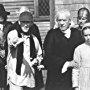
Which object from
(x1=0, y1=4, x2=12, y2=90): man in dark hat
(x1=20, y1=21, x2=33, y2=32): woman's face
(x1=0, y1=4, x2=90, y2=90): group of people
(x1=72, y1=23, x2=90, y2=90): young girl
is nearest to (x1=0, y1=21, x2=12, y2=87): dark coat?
(x1=0, y1=4, x2=12, y2=90): man in dark hat

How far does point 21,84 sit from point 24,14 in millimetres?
1043

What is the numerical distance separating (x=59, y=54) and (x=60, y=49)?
0.25ft

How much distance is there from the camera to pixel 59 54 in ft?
20.8

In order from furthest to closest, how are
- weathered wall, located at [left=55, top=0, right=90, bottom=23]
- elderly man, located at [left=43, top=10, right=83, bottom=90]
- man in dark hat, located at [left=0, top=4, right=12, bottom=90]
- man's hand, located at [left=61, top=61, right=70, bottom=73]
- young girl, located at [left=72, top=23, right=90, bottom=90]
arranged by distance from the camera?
weathered wall, located at [left=55, top=0, right=90, bottom=23] < man in dark hat, located at [left=0, top=4, right=12, bottom=90] < elderly man, located at [left=43, top=10, right=83, bottom=90] < man's hand, located at [left=61, top=61, right=70, bottom=73] < young girl, located at [left=72, top=23, right=90, bottom=90]

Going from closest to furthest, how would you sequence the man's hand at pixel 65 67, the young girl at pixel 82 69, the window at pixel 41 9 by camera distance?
the young girl at pixel 82 69 → the man's hand at pixel 65 67 → the window at pixel 41 9

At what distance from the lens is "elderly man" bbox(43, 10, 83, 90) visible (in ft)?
20.8

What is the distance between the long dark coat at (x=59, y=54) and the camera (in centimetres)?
634

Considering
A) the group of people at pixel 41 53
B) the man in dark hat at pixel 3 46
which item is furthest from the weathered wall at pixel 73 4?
the group of people at pixel 41 53

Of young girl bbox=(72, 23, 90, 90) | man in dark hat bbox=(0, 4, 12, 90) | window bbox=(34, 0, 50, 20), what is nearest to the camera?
young girl bbox=(72, 23, 90, 90)

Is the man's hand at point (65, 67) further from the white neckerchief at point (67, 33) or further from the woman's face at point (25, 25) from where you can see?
the woman's face at point (25, 25)

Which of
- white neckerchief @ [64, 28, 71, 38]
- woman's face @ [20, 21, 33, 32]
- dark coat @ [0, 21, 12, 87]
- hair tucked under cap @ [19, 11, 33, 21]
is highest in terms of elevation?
hair tucked under cap @ [19, 11, 33, 21]

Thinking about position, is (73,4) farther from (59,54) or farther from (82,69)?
(82,69)

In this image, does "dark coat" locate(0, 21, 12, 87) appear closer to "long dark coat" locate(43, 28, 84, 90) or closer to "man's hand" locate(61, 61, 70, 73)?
"long dark coat" locate(43, 28, 84, 90)

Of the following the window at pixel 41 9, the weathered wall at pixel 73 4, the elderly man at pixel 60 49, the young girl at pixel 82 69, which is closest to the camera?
the young girl at pixel 82 69
